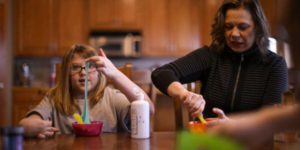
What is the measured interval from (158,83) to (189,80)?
0.19 m

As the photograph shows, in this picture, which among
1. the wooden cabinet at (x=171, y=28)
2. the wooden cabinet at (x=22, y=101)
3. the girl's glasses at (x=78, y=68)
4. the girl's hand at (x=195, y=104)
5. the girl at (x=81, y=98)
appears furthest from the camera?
the wooden cabinet at (x=171, y=28)

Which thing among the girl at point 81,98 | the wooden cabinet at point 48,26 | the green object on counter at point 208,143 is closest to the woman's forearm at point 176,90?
the girl at point 81,98

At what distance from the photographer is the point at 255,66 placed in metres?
1.31

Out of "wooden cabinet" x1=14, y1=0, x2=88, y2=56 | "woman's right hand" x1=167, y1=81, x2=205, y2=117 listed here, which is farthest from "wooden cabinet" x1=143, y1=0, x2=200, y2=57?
"woman's right hand" x1=167, y1=81, x2=205, y2=117

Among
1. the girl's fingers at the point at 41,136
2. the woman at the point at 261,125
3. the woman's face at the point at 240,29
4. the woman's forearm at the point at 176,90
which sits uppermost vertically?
the woman's face at the point at 240,29

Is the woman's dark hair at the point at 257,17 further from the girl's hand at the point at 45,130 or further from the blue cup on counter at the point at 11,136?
the blue cup on counter at the point at 11,136

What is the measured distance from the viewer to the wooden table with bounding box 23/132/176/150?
0.81 meters

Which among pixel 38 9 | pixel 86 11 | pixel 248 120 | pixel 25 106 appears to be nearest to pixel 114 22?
pixel 86 11

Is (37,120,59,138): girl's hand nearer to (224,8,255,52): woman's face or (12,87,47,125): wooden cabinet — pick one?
(224,8,255,52): woman's face

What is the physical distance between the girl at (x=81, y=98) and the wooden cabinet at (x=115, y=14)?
2529 mm

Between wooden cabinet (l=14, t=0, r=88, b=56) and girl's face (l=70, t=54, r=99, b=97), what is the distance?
8.35ft

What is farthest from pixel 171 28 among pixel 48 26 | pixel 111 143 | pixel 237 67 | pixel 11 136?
pixel 11 136

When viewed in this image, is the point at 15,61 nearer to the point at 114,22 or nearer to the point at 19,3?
the point at 19,3

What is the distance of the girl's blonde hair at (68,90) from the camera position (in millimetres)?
1272
